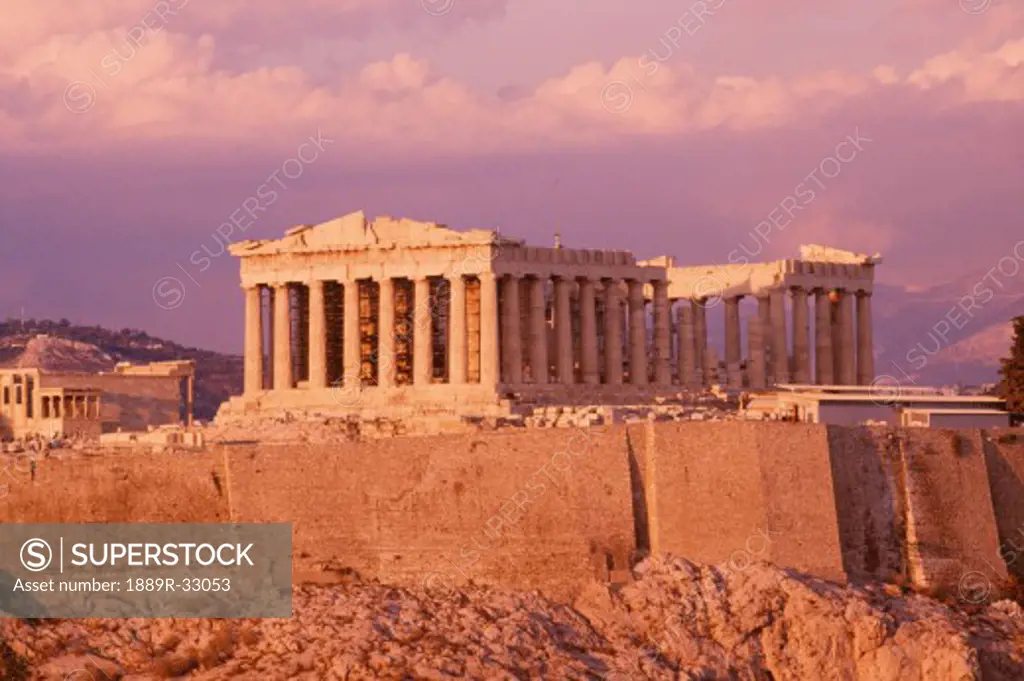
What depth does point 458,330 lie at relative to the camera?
78.7 metres

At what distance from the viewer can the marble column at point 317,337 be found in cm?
8125

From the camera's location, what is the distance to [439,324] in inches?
3231

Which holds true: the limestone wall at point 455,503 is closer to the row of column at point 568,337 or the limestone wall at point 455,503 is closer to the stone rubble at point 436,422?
the stone rubble at point 436,422

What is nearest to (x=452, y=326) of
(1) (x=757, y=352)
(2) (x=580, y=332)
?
(2) (x=580, y=332)

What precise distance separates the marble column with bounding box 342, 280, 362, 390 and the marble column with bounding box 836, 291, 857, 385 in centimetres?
1974

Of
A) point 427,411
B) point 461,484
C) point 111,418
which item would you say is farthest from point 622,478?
point 111,418

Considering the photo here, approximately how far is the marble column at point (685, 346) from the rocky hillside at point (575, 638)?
80.8 ft

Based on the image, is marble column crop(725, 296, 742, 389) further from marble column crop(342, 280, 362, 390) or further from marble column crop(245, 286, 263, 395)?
marble column crop(245, 286, 263, 395)

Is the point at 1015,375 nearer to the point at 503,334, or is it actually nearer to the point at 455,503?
the point at 503,334

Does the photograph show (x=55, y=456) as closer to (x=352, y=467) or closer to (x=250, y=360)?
(x=352, y=467)

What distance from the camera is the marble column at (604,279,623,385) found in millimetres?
83812

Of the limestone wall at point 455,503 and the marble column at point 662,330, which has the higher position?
the marble column at point 662,330
